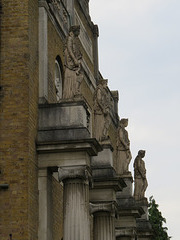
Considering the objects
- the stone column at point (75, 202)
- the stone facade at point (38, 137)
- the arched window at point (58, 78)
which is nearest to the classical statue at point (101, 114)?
the arched window at point (58, 78)

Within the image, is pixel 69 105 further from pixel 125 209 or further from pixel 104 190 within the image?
pixel 125 209

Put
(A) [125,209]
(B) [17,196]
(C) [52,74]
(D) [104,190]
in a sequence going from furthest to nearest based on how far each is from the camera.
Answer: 1. (A) [125,209]
2. (D) [104,190]
3. (C) [52,74]
4. (B) [17,196]

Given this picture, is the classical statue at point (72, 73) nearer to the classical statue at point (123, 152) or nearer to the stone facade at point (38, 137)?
the stone facade at point (38, 137)

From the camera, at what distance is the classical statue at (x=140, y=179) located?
37.5 metres

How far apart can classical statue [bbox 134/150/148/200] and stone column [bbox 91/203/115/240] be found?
10807 millimetres

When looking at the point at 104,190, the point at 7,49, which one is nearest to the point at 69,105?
the point at 7,49

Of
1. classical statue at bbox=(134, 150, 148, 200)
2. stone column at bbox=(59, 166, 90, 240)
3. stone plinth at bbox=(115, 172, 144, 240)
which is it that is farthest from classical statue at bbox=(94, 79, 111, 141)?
classical statue at bbox=(134, 150, 148, 200)

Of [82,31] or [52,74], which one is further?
[82,31]

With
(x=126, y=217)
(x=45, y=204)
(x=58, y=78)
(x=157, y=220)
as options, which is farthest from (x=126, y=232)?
(x=157, y=220)

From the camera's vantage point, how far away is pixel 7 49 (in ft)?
72.9

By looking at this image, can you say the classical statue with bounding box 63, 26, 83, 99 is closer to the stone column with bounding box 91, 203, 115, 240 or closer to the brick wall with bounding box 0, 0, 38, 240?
the brick wall with bounding box 0, 0, 38, 240

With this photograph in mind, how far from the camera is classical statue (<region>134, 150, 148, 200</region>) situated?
123 ft

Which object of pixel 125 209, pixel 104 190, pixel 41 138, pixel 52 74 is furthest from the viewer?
pixel 125 209

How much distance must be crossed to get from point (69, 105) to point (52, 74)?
3139 mm
